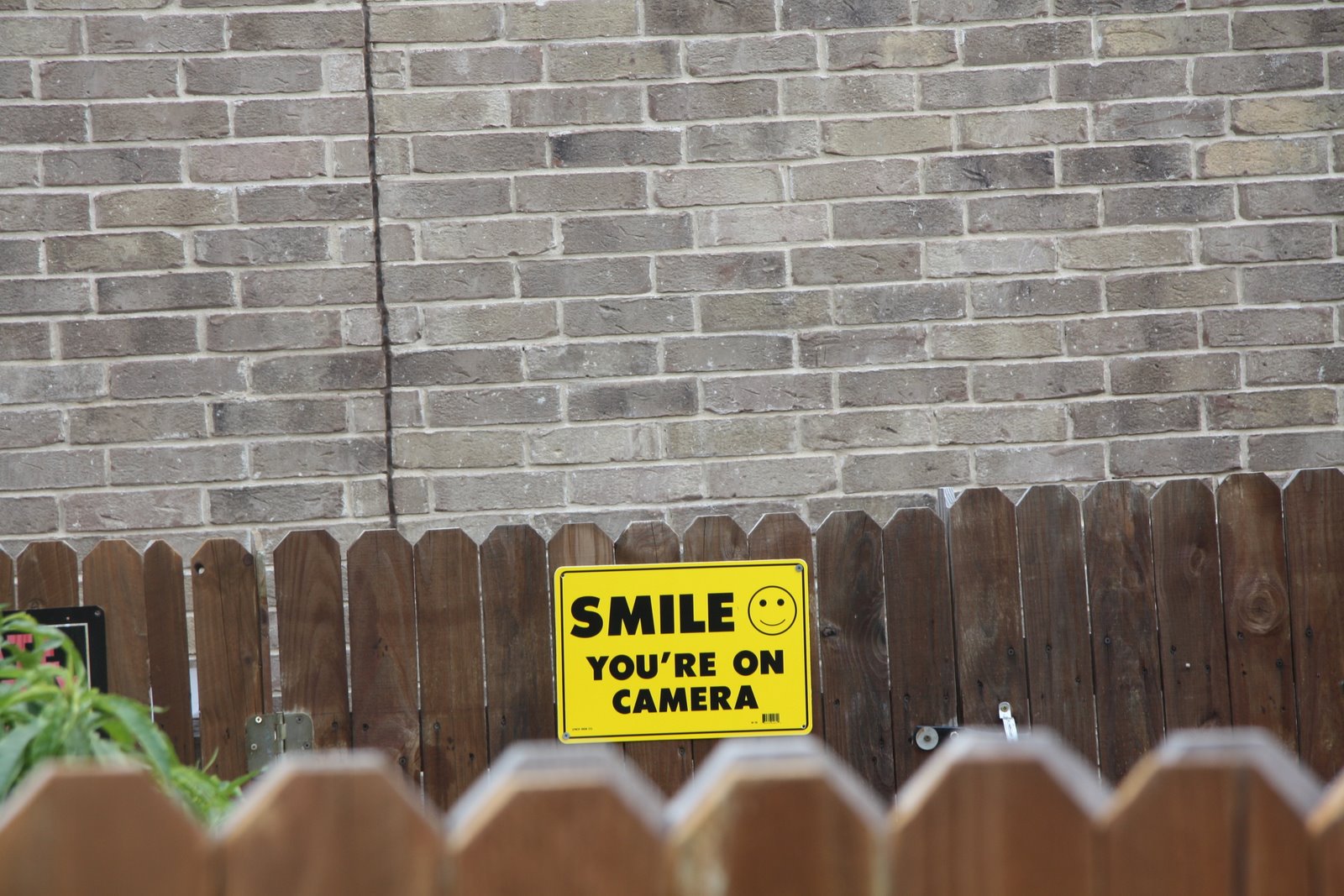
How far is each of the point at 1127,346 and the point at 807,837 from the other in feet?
10.8

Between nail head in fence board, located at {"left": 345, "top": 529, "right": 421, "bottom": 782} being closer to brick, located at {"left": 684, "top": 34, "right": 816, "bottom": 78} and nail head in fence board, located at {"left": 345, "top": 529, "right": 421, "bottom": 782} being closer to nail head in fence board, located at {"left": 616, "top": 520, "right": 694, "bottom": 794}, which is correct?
nail head in fence board, located at {"left": 616, "top": 520, "right": 694, "bottom": 794}

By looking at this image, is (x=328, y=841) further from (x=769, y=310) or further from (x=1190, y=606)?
(x=769, y=310)

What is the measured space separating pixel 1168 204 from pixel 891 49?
3.44ft

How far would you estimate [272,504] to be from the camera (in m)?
3.61

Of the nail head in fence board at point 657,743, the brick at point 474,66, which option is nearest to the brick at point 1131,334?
the nail head in fence board at point 657,743

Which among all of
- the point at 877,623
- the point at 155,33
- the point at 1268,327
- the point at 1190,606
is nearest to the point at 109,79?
the point at 155,33

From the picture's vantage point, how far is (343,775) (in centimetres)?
80

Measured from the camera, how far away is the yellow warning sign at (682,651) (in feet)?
9.68

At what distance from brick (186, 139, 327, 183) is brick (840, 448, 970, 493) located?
1.95m

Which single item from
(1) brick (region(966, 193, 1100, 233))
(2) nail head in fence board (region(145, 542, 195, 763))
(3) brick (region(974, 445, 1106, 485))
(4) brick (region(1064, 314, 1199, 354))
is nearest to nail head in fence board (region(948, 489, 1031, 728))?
(3) brick (region(974, 445, 1106, 485))

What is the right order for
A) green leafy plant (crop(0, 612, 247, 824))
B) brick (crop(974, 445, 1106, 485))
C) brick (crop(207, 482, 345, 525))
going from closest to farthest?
green leafy plant (crop(0, 612, 247, 824))
brick (crop(207, 482, 345, 525))
brick (crop(974, 445, 1106, 485))

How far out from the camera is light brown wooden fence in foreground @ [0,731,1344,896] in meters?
0.80

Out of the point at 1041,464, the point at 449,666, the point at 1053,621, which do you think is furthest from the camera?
the point at 1041,464

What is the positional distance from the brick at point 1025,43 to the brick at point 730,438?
4.50ft
